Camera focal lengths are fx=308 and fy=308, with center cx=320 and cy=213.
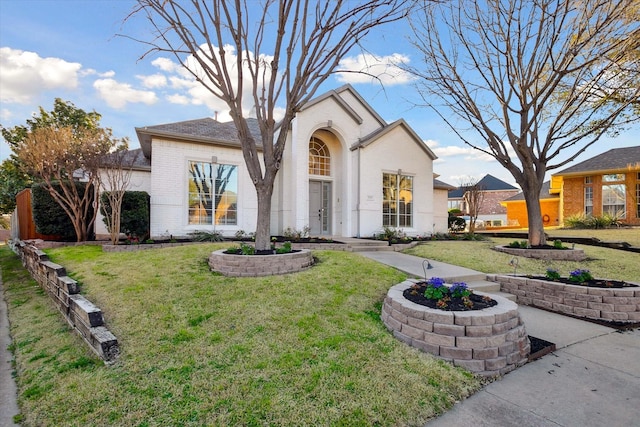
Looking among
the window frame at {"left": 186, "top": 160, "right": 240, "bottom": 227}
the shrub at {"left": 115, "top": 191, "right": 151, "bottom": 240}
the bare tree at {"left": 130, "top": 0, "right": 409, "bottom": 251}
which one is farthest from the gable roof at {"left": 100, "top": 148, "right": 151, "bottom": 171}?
the bare tree at {"left": 130, "top": 0, "right": 409, "bottom": 251}

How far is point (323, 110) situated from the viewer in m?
11.8

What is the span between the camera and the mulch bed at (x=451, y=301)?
3.70m

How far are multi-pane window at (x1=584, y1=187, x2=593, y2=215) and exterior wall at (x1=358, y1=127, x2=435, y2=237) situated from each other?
13079 mm

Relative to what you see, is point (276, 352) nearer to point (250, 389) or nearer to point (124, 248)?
point (250, 389)

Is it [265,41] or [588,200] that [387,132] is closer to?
[265,41]

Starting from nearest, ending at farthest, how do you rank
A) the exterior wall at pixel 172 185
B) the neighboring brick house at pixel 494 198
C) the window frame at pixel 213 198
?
the exterior wall at pixel 172 185, the window frame at pixel 213 198, the neighboring brick house at pixel 494 198

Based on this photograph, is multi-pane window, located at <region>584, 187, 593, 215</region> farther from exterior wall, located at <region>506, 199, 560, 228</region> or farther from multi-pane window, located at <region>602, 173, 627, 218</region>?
exterior wall, located at <region>506, 199, 560, 228</region>

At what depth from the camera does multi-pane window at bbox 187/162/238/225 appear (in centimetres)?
1050

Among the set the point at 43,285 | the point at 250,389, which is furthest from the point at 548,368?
the point at 43,285

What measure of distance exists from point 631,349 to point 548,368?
1485 millimetres

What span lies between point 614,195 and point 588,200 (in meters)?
1.27

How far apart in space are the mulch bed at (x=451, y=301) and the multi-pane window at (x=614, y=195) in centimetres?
1980

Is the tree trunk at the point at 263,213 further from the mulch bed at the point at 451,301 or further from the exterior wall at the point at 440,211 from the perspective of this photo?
the exterior wall at the point at 440,211

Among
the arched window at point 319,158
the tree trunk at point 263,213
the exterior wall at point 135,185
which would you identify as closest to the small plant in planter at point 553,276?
the tree trunk at point 263,213
